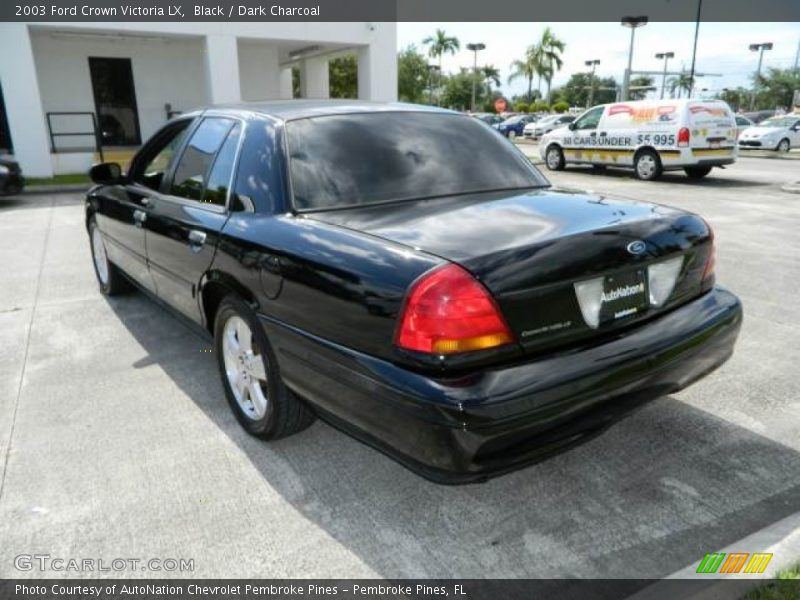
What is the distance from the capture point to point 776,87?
8169 cm

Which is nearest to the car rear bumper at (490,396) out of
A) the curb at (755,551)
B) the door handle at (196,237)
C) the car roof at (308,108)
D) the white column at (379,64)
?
the curb at (755,551)

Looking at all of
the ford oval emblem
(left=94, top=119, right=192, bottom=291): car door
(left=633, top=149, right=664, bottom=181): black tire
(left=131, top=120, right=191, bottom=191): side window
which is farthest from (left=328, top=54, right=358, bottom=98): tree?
the ford oval emblem

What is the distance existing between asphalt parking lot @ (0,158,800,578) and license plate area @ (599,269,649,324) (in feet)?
2.67

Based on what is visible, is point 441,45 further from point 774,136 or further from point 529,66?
point 774,136

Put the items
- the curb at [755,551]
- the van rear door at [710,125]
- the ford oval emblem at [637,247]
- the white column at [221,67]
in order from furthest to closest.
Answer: the white column at [221,67] < the van rear door at [710,125] < the ford oval emblem at [637,247] < the curb at [755,551]

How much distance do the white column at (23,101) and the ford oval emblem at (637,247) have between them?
16.7 m

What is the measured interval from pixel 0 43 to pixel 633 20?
84.5ft

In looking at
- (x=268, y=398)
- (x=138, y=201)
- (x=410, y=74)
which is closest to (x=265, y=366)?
(x=268, y=398)

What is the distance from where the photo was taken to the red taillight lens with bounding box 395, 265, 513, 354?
2188mm

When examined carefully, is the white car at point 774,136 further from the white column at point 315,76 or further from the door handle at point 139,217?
the door handle at point 139,217

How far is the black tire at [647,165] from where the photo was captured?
1470cm

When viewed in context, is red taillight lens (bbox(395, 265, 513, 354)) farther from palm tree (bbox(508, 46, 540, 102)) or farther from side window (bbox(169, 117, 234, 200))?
palm tree (bbox(508, 46, 540, 102))

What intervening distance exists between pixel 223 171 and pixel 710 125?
13650 mm

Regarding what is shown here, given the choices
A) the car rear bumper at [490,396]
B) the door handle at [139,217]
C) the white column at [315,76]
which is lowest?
the car rear bumper at [490,396]
